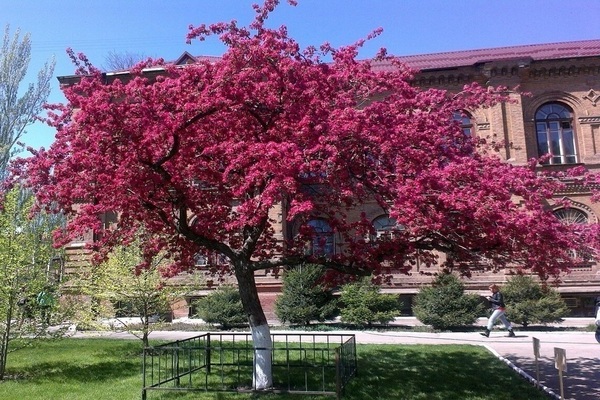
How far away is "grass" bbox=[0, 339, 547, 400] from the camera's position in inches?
307

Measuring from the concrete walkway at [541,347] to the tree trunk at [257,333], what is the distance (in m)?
4.32

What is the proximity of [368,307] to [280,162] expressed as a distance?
1188cm

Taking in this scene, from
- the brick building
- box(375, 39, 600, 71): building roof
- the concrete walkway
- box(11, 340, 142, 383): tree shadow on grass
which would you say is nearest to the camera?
the concrete walkway

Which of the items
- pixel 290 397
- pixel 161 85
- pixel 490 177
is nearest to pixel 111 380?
pixel 290 397

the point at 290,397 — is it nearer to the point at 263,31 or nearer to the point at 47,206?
the point at 47,206

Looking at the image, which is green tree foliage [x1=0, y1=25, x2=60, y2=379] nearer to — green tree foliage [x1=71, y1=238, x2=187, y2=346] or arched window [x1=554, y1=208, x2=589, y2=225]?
green tree foliage [x1=71, y1=238, x2=187, y2=346]

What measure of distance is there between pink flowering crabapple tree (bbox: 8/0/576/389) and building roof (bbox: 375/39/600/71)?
16.0 meters

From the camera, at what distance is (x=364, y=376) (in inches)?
356

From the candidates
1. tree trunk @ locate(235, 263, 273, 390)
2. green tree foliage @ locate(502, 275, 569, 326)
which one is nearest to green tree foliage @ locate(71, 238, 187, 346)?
tree trunk @ locate(235, 263, 273, 390)

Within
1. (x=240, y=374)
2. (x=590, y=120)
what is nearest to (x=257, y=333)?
(x=240, y=374)

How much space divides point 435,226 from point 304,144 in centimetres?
207

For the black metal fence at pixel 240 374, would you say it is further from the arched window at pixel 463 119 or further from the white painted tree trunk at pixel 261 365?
the arched window at pixel 463 119

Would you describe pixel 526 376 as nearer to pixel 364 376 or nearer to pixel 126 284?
pixel 364 376

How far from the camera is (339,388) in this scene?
7.01 metres
